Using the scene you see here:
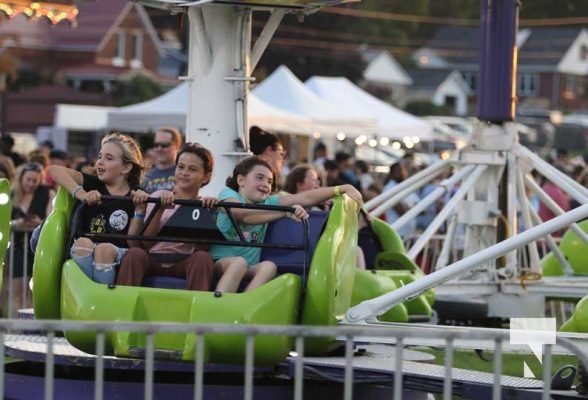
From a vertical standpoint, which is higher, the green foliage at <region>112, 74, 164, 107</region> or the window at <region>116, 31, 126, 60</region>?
the window at <region>116, 31, 126, 60</region>

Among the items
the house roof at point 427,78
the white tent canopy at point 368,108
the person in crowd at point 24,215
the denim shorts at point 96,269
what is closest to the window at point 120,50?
the house roof at point 427,78

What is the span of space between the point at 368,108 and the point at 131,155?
22.7 m

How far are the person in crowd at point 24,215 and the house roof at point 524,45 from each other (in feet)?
287

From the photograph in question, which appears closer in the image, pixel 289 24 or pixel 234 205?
pixel 234 205

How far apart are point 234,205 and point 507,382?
176 cm

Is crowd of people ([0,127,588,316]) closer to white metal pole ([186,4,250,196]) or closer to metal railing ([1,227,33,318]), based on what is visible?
white metal pole ([186,4,250,196])

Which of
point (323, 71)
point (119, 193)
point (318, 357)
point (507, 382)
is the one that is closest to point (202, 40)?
point (119, 193)

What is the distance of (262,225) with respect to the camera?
8914mm

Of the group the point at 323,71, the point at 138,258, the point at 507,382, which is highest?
the point at 323,71

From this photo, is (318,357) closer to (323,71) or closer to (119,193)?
(119,193)

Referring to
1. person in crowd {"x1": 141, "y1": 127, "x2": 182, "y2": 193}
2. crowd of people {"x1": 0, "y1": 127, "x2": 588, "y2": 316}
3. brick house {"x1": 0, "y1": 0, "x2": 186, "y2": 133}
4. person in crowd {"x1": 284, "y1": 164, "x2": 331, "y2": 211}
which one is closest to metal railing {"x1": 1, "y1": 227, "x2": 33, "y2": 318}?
person in crowd {"x1": 141, "y1": 127, "x2": 182, "y2": 193}

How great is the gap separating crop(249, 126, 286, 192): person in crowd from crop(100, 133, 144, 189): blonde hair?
2288mm

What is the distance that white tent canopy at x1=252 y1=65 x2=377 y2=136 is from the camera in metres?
27.1

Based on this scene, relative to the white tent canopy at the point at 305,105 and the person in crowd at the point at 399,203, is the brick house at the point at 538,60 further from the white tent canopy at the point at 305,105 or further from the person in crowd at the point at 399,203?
the person in crowd at the point at 399,203
